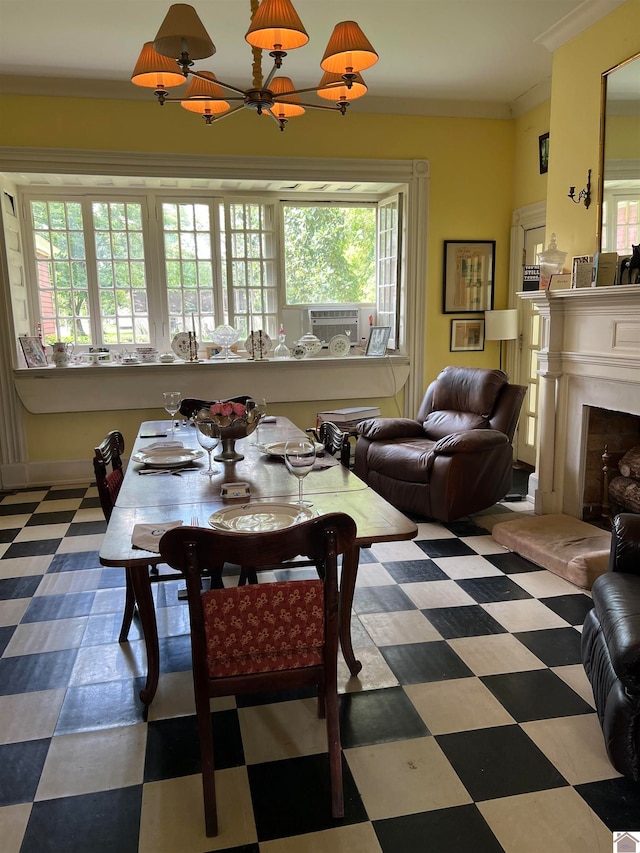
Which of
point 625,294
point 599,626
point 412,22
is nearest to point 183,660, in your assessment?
point 599,626

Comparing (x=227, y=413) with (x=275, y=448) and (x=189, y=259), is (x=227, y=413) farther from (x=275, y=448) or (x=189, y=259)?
(x=189, y=259)

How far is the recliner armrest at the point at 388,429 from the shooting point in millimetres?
4445

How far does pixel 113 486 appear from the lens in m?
2.59

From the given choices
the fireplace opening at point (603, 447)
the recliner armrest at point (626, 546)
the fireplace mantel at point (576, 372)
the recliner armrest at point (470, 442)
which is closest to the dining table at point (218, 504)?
the recliner armrest at point (626, 546)

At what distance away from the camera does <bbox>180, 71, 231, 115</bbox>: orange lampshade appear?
2729mm

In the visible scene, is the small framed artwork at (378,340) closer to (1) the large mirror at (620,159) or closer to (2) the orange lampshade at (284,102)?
(1) the large mirror at (620,159)

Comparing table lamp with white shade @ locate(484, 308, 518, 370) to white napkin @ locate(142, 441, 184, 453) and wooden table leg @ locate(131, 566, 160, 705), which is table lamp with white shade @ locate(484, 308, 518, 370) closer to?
white napkin @ locate(142, 441, 184, 453)

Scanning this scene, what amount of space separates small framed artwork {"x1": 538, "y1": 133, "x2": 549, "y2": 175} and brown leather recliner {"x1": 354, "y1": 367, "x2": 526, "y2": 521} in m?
1.82

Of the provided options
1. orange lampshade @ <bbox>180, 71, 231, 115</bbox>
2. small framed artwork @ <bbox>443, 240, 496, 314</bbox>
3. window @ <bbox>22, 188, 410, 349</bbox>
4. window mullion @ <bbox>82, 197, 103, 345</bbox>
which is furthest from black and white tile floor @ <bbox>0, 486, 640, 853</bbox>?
small framed artwork @ <bbox>443, 240, 496, 314</bbox>

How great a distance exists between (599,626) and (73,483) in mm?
4219

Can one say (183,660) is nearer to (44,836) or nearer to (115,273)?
(44,836)

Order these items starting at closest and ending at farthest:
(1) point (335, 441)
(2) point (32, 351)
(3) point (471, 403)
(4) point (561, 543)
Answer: (1) point (335, 441)
(4) point (561, 543)
(3) point (471, 403)
(2) point (32, 351)

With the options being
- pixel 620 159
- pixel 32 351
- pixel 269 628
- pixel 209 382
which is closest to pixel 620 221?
pixel 620 159

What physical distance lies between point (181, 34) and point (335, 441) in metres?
1.69
